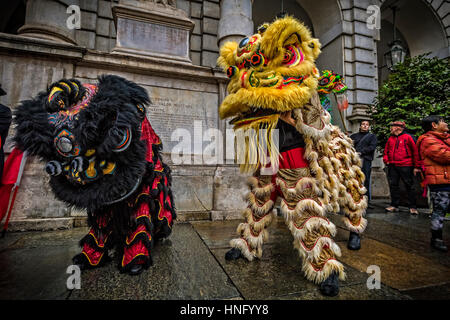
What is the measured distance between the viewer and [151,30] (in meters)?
4.05

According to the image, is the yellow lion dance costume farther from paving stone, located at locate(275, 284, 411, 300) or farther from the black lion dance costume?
the black lion dance costume

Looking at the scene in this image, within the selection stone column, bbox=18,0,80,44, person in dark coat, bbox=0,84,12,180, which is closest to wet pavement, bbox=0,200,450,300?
person in dark coat, bbox=0,84,12,180

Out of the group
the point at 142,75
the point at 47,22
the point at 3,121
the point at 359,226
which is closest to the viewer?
the point at 359,226

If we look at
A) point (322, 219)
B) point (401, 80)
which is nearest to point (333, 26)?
point (401, 80)

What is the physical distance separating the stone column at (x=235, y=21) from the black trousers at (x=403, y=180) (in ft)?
15.4

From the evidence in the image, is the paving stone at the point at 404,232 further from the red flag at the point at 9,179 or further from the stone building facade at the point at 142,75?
the red flag at the point at 9,179

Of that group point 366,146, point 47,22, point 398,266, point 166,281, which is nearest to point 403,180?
point 366,146

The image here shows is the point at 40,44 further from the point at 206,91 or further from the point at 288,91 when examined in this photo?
the point at 288,91

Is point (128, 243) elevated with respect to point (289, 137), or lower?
lower

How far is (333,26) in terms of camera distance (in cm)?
740

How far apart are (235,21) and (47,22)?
3539 mm

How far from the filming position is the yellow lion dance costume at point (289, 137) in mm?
1600

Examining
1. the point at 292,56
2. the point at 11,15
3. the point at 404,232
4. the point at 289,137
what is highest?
the point at 11,15

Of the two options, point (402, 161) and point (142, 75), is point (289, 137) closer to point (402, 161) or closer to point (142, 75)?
point (142, 75)
